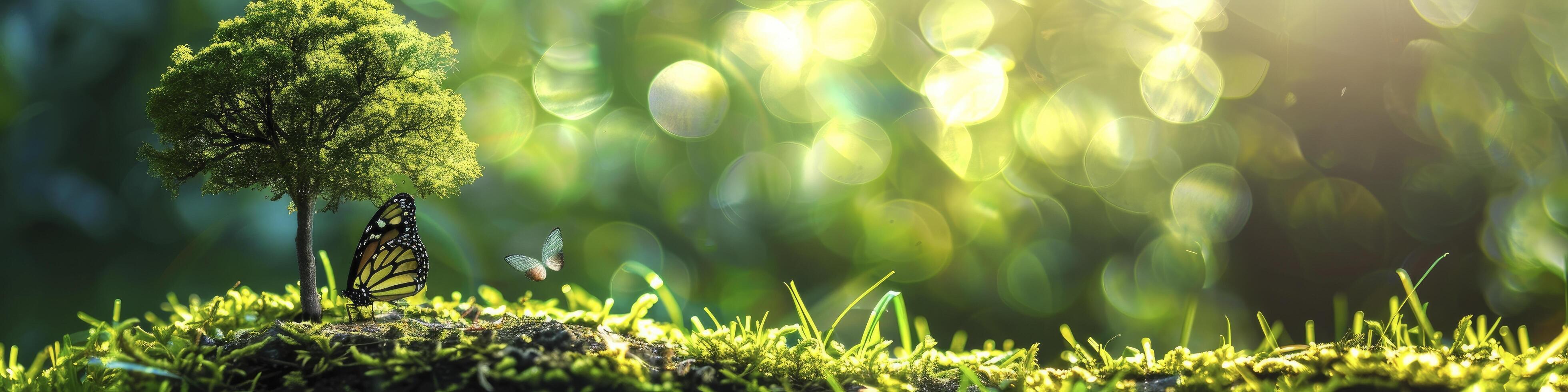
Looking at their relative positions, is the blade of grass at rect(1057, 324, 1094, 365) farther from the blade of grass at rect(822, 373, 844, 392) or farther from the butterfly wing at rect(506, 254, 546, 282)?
the butterfly wing at rect(506, 254, 546, 282)

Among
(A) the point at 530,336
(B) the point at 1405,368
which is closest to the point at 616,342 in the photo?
(A) the point at 530,336

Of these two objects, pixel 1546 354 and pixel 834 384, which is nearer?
pixel 834 384

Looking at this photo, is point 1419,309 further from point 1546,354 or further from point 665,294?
point 665,294

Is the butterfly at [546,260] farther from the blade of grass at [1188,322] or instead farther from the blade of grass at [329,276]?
the blade of grass at [1188,322]

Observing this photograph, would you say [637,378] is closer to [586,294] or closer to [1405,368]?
[586,294]

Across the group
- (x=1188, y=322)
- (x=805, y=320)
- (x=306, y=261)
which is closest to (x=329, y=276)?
(x=306, y=261)

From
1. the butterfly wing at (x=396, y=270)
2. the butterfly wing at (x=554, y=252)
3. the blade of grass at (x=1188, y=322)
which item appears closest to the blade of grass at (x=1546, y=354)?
the blade of grass at (x=1188, y=322)
